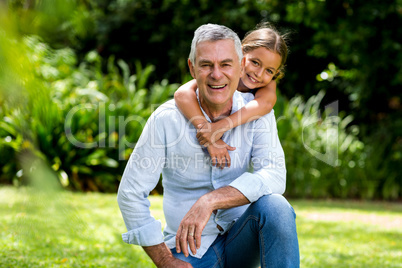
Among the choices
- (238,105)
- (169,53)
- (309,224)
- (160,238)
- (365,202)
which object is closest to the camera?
(160,238)

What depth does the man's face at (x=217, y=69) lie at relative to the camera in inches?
81.9

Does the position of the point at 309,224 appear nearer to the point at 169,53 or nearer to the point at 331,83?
the point at 331,83

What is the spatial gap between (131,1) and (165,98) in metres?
4.17

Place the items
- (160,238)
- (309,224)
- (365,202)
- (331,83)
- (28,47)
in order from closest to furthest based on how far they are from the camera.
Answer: (28,47) < (160,238) < (309,224) < (365,202) < (331,83)

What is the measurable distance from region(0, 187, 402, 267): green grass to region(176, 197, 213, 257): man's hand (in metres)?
0.37

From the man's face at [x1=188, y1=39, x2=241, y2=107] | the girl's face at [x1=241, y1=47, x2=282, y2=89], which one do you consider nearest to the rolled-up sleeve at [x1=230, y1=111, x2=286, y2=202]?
the man's face at [x1=188, y1=39, x2=241, y2=107]

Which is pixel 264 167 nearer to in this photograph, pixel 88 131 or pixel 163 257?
pixel 163 257

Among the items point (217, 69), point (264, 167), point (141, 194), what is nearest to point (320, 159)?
point (264, 167)

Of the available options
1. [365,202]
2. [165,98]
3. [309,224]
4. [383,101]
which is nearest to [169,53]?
[165,98]

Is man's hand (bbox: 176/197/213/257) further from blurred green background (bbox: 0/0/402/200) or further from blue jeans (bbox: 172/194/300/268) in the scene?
blurred green background (bbox: 0/0/402/200)

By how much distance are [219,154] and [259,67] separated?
3.20 feet

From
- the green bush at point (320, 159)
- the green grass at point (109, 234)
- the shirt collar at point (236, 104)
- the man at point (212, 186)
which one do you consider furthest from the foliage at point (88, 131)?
the man at point (212, 186)

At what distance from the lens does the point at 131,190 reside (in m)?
1.96
